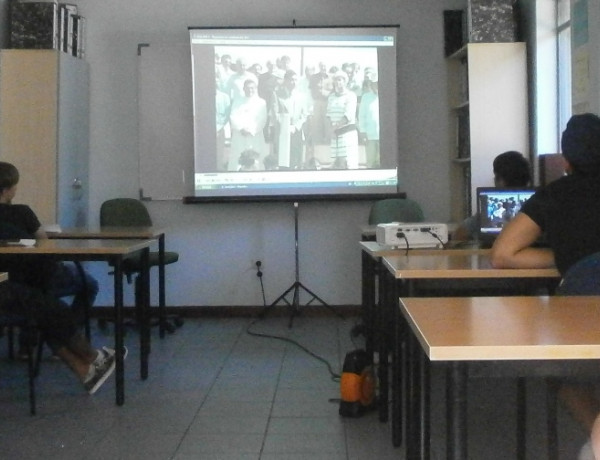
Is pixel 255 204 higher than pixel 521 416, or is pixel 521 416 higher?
pixel 255 204

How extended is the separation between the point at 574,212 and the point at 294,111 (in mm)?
3989

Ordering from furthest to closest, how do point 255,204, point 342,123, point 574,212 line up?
point 255,204 → point 342,123 → point 574,212

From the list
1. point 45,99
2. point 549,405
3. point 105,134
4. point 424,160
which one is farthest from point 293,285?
point 549,405

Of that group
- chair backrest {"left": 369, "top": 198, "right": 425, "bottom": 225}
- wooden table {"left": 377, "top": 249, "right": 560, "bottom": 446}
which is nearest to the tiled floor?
wooden table {"left": 377, "top": 249, "right": 560, "bottom": 446}

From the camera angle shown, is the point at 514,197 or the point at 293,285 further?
the point at 293,285

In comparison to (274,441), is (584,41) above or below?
above

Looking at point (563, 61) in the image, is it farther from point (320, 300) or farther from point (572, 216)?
point (572, 216)

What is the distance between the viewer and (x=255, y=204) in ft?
21.0

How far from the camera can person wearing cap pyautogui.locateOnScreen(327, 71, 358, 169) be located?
6.24m

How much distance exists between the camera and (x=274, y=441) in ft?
10.7

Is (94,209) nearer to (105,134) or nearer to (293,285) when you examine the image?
(105,134)

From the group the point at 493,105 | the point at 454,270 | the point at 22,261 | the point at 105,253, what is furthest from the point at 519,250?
the point at 493,105

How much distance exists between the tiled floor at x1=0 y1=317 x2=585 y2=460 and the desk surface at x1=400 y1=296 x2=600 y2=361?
56 centimetres

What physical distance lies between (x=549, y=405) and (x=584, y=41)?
2.61 metres
